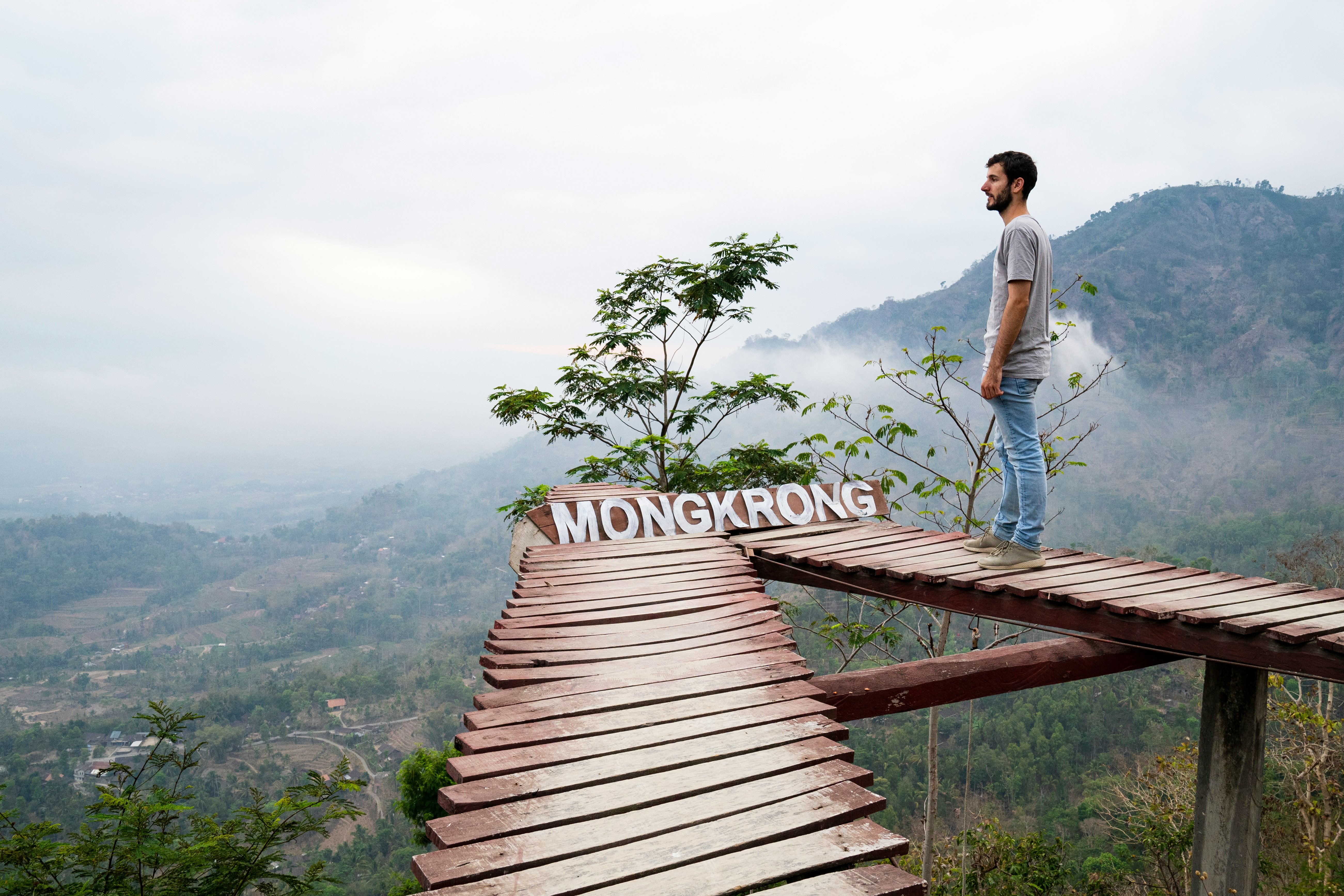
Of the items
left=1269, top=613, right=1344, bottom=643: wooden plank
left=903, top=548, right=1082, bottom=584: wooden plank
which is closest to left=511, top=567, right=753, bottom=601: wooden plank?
left=903, top=548, right=1082, bottom=584: wooden plank

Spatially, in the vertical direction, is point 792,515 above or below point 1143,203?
below

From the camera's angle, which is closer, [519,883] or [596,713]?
[519,883]

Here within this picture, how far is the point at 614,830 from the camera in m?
2.16

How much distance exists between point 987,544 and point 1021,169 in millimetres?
2021

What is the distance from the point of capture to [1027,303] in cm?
384

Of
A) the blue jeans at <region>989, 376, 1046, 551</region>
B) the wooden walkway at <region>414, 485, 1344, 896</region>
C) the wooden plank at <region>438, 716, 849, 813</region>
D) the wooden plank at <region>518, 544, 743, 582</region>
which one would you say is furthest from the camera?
the wooden plank at <region>518, 544, 743, 582</region>

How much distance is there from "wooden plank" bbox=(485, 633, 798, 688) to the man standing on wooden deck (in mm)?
1487

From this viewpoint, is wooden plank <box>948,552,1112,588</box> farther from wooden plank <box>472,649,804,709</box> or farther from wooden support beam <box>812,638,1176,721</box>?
wooden plank <box>472,649,804,709</box>

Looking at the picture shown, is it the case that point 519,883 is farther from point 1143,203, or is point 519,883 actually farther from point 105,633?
point 1143,203

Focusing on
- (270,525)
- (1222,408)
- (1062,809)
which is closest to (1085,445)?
(1222,408)

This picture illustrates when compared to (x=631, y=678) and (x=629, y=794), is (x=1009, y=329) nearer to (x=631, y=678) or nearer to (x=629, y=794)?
(x=631, y=678)

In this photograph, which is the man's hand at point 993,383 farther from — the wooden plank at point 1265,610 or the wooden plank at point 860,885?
the wooden plank at point 860,885

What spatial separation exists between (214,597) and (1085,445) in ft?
383

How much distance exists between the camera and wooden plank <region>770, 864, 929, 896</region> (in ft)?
6.28
